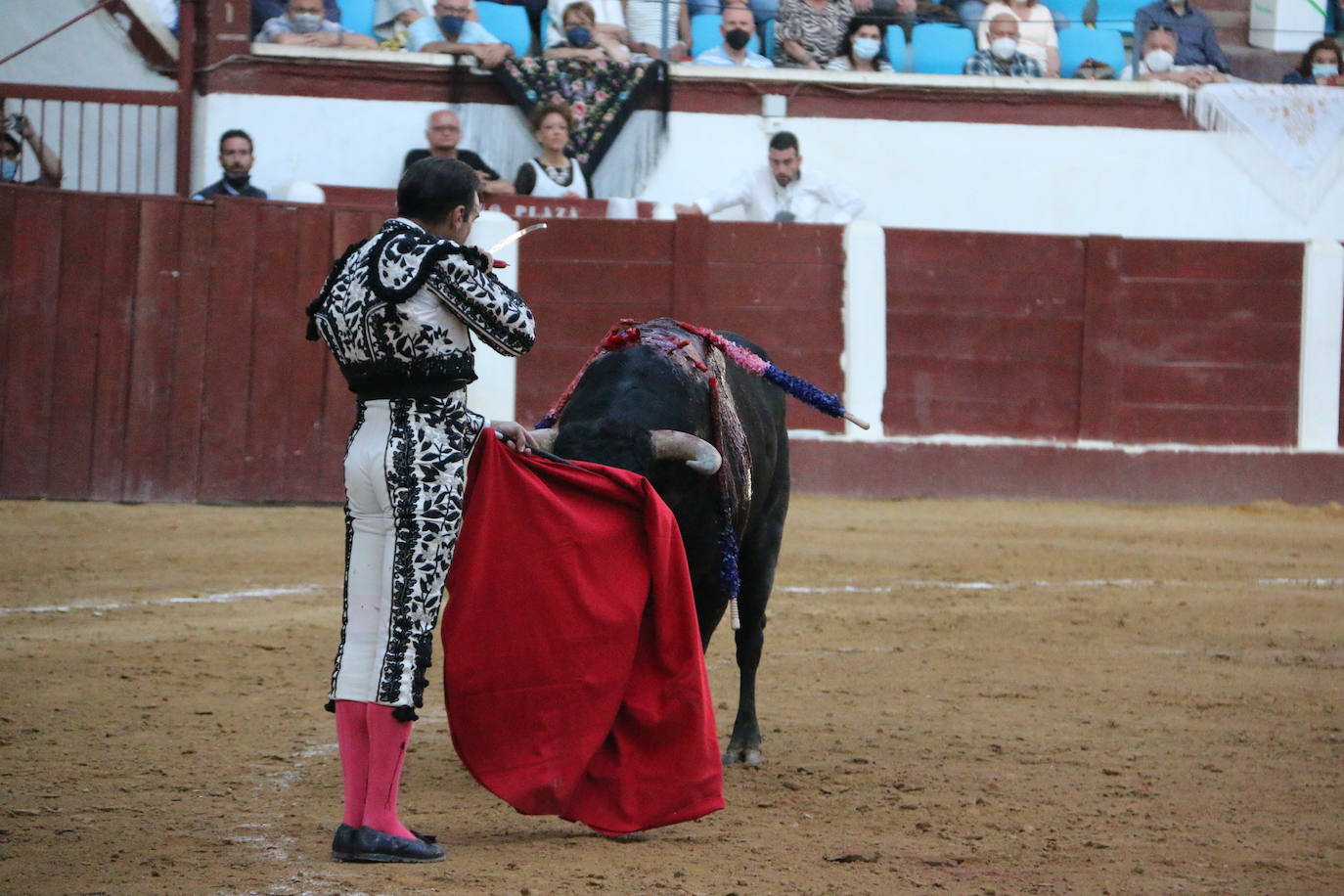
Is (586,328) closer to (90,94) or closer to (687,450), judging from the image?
(90,94)

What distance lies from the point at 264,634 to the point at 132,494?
9.90 ft

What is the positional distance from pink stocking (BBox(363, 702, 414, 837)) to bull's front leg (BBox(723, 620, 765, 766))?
48.1 inches

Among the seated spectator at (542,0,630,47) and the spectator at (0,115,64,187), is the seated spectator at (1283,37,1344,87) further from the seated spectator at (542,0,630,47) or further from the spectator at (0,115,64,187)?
the spectator at (0,115,64,187)

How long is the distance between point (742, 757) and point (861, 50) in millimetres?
7418

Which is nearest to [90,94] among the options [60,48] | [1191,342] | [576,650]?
[60,48]

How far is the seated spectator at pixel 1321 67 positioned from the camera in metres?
11.1

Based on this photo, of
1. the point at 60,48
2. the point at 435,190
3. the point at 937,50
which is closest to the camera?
the point at 435,190

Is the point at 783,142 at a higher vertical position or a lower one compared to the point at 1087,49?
lower

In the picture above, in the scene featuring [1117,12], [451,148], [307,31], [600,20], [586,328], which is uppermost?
[1117,12]

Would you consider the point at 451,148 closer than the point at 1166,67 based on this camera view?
Yes

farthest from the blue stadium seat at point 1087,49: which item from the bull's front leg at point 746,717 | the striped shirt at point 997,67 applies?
the bull's front leg at point 746,717

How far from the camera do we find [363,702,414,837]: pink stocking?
281cm

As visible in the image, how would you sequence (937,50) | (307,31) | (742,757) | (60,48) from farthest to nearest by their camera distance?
1. (937,50)
2. (307,31)
3. (60,48)
4. (742,757)

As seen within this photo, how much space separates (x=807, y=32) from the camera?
34.6 ft
